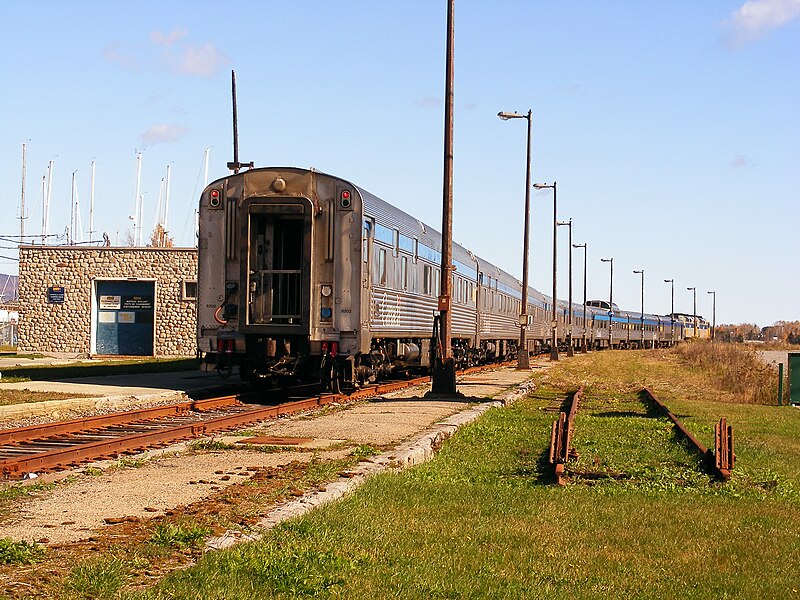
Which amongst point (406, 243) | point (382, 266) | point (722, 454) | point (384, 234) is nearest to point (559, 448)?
point (722, 454)

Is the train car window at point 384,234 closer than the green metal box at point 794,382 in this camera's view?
Yes

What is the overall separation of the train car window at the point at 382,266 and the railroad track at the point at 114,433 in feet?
8.60

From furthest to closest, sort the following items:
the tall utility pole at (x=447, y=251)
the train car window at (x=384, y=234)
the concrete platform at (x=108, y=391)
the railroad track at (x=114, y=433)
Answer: the tall utility pole at (x=447, y=251) < the train car window at (x=384, y=234) < the concrete platform at (x=108, y=391) < the railroad track at (x=114, y=433)

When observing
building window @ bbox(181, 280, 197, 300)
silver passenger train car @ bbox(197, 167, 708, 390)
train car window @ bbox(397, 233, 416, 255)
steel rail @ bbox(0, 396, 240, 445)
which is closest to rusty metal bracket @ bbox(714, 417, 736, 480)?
steel rail @ bbox(0, 396, 240, 445)

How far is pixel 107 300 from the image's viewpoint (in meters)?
41.8

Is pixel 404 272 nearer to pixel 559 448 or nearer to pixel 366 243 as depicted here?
pixel 366 243

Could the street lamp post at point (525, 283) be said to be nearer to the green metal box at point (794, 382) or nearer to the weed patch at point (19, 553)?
the green metal box at point (794, 382)

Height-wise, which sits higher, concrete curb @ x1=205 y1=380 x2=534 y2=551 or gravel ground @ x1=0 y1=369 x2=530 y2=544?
concrete curb @ x1=205 y1=380 x2=534 y2=551

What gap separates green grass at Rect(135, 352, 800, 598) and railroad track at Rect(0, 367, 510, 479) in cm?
342

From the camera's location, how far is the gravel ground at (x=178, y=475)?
760 cm

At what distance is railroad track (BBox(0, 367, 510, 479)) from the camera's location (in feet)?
35.3

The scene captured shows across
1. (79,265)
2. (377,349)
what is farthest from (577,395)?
(79,265)

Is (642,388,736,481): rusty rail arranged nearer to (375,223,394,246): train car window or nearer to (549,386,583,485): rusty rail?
(549,386,583,485): rusty rail

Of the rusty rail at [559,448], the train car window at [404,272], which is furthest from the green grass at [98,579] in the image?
the train car window at [404,272]
